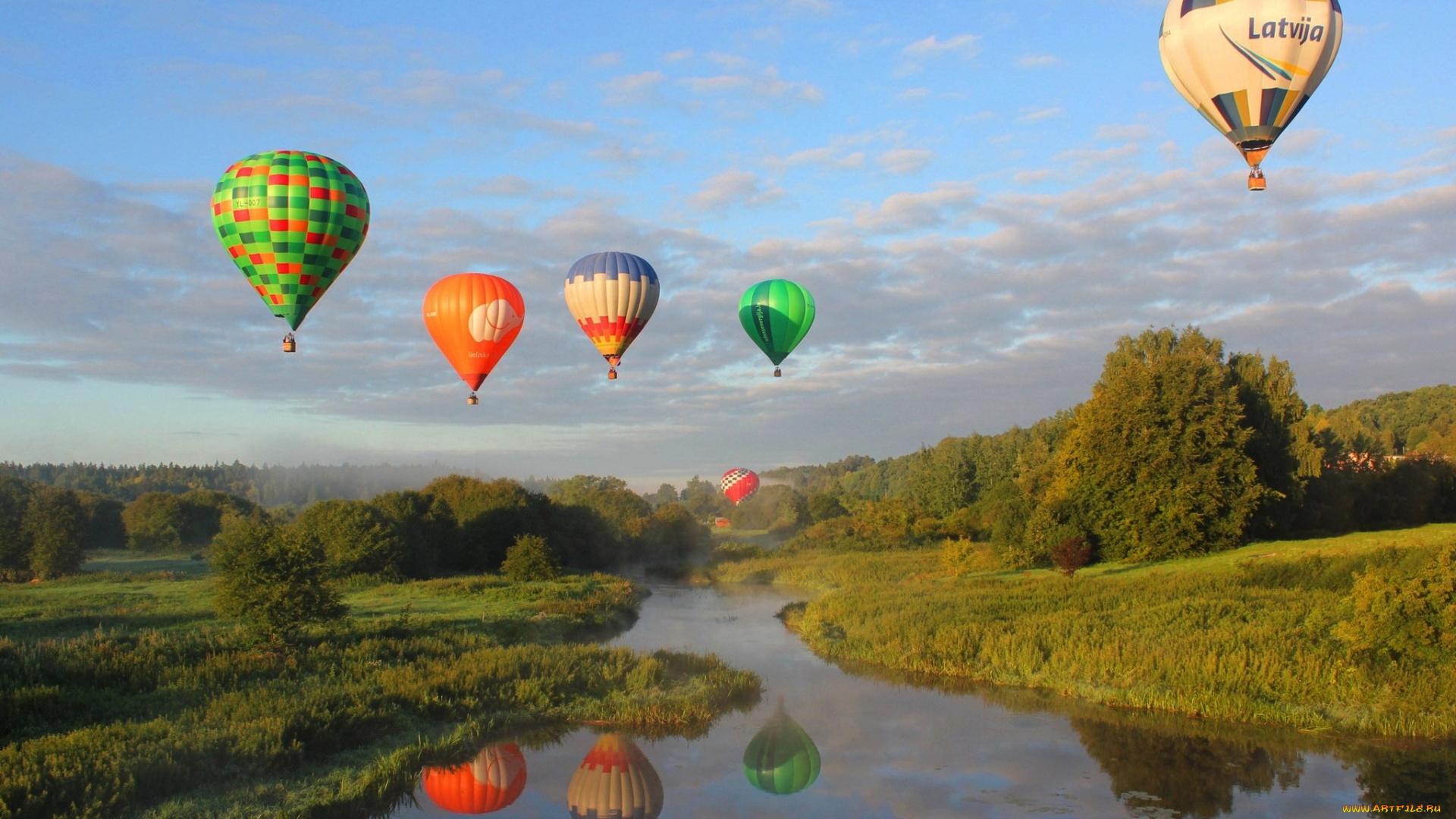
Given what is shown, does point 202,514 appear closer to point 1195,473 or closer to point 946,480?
point 946,480

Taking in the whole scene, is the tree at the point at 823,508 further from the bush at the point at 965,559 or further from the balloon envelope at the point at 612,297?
the balloon envelope at the point at 612,297

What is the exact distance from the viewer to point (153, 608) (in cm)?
2633

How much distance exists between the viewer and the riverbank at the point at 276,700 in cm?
1174

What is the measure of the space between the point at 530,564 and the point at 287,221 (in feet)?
72.6

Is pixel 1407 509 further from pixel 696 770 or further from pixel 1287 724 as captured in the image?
pixel 696 770

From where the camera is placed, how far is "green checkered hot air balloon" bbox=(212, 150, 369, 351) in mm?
22281

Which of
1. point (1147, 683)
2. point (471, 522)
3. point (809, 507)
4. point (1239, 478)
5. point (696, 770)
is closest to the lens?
point (696, 770)

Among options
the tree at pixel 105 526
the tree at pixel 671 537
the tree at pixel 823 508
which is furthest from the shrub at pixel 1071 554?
the tree at pixel 105 526

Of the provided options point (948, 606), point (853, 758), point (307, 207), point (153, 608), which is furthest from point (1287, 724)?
point (153, 608)

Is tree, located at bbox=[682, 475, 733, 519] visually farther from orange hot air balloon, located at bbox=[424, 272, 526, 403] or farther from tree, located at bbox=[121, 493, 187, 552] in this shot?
orange hot air balloon, located at bbox=[424, 272, 526, 403]

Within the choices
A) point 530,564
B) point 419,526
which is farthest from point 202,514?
point 530,564

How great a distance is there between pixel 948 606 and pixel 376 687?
16.9m

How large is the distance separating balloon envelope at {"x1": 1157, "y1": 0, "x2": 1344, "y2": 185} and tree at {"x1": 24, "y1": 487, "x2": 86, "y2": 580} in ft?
146

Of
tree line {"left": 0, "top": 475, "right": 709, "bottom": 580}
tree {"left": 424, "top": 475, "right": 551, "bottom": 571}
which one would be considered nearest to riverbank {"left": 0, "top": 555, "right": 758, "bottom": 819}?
tree line {"left": 0, "top": 475, "right": 709, "bottom": 580}
